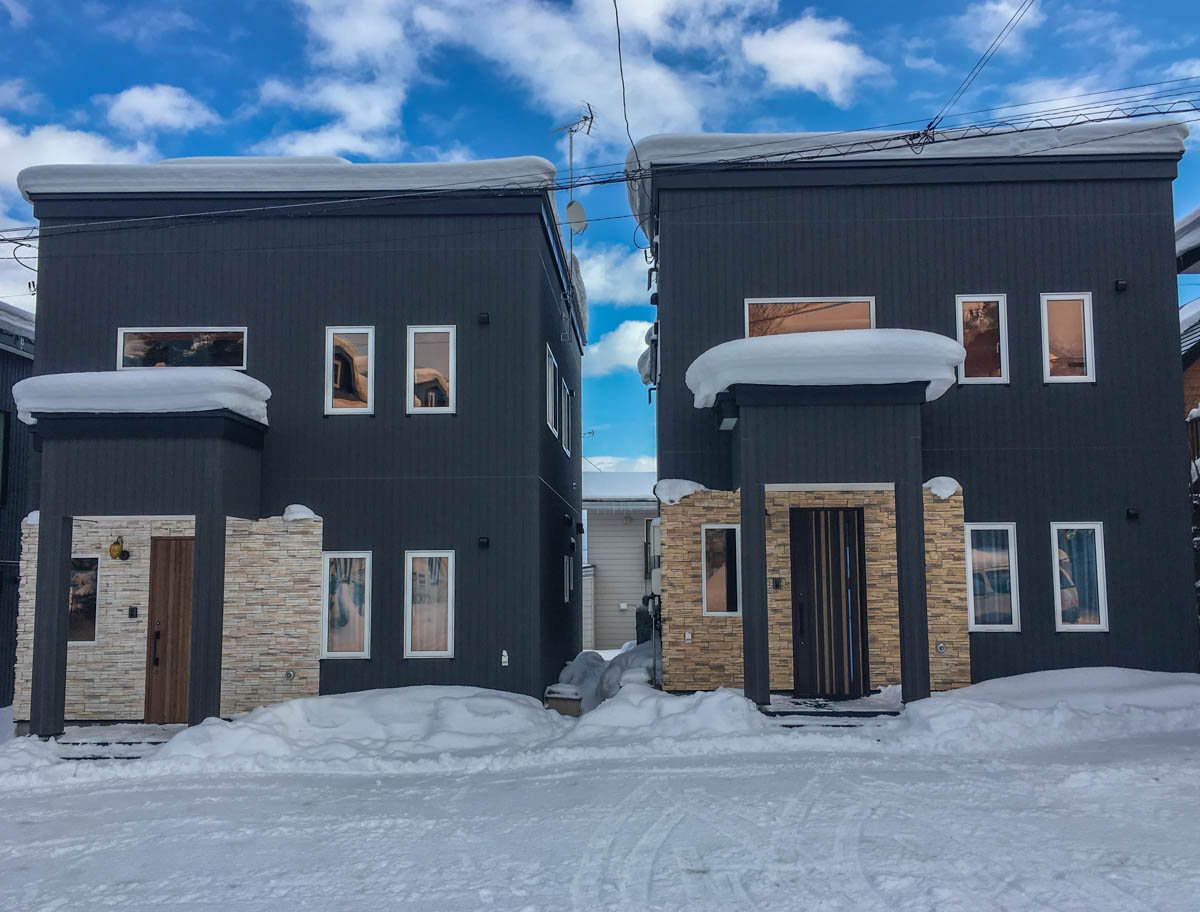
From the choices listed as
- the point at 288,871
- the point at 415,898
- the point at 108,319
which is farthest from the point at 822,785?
the point at 108,319

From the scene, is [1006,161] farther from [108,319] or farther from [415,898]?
[108,319]

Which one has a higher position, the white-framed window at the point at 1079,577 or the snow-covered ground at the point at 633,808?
the white-framed window at the point at 1079,577

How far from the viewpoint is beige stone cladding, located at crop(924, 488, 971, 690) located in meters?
10.6

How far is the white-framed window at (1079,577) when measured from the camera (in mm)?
10805

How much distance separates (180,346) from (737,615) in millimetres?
8023

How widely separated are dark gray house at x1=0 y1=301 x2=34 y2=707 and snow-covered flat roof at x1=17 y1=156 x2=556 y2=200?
3287mm

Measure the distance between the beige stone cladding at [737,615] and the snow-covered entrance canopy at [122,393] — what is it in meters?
5.61

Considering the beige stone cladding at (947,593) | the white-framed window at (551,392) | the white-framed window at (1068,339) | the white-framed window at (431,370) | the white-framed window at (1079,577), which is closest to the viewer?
the beige stone cladding at (947,593)

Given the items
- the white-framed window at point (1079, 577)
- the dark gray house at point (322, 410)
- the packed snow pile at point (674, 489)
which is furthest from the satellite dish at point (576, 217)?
the white-framed window at point (1079, 577)

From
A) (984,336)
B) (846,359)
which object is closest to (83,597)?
(846,359)

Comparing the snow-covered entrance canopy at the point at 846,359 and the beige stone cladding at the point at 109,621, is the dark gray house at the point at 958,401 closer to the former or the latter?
the snow-covered entrance canopy at the point at 846,359

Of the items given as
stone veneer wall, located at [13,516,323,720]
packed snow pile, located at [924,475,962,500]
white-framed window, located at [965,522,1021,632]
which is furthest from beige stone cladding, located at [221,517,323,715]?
white-framed window, located at [965,522,1021,632]

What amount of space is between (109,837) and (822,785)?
5538 millimetres

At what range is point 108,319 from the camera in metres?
11.5
